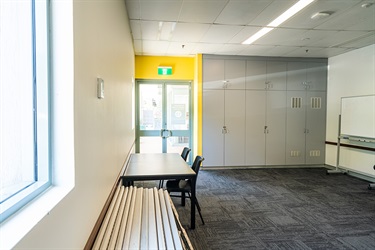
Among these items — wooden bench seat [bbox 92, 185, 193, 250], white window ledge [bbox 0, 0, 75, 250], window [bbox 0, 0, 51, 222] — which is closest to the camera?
window [bbox 0, 0, 51, 222]

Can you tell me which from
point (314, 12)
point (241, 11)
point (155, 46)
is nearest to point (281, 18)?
point (314, 12)

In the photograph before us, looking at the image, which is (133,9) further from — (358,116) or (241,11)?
(358,116)

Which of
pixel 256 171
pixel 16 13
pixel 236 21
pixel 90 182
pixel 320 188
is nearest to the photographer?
pixel 16 13

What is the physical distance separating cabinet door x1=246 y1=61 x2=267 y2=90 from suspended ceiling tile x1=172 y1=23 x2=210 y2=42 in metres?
2.00

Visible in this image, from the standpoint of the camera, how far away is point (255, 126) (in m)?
6.30

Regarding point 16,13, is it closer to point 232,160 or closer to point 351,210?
point 351,210

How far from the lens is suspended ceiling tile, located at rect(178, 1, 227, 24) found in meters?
3.33

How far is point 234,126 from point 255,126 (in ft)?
1.96

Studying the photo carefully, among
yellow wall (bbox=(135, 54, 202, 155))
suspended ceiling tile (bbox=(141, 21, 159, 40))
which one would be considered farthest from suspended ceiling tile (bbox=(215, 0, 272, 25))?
yellow wall (bbox=(135, 54, 202, 155))

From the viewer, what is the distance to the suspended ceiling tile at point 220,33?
4258mm

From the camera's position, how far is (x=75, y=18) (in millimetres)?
1047

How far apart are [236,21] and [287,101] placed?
3.30 metres

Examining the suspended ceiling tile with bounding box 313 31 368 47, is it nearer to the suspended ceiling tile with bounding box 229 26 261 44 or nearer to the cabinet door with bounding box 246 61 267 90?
the cabinet door with bounding box 246 61 267 90

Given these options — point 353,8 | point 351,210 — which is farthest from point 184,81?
point 351,210
